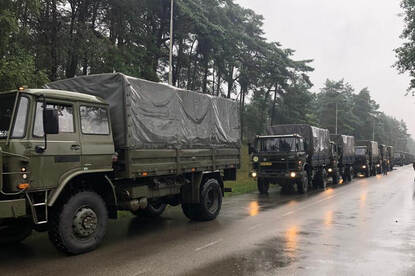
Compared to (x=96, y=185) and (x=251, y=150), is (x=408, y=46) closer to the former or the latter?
(x=251, y=150)

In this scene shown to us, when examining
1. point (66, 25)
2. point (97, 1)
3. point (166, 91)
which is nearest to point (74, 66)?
point (66, 25)

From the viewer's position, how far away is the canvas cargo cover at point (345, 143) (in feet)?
81.8

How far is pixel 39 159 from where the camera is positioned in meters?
6.16

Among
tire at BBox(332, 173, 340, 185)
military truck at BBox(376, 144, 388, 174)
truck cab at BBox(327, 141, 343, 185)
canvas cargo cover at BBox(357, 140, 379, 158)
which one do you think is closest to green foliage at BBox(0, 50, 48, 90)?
truck cab at BBox(327, 141, 343, 185)

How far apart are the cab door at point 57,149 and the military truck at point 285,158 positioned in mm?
11268

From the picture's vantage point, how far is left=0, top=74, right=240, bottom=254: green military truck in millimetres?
6066

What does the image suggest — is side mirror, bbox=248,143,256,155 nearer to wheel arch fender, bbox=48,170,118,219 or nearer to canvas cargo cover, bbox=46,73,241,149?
canvas cargo cover, bbox=46,73,241,149

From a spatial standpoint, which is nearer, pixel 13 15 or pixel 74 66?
pixel 13 15

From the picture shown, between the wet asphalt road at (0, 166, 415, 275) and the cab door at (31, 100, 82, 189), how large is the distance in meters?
1.39

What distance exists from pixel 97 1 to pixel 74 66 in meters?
4.63

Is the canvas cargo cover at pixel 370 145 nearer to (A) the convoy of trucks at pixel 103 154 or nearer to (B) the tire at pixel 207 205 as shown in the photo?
(A) the convoy of trucks at pixel 103 154

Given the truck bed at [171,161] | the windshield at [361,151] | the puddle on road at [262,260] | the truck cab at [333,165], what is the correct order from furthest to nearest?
the windshield at [361,151] → the truck cab at [333,165] → the truck bed at [171,161] → the puddle on road at [262,260]

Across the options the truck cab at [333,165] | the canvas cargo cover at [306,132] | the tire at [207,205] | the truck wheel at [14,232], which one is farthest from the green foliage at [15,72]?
the truck cab at [333,165]

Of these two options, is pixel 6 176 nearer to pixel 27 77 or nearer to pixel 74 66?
pixel 27 77
